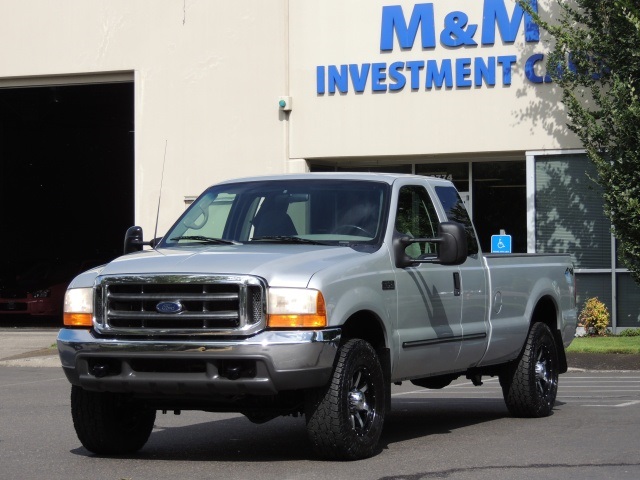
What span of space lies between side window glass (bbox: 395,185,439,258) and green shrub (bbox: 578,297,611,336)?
13.9m

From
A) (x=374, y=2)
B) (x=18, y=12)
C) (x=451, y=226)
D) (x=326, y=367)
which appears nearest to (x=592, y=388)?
(x=451, y=226)

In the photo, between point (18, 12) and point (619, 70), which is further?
point (18, 12)

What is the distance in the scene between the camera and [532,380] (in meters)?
11.9

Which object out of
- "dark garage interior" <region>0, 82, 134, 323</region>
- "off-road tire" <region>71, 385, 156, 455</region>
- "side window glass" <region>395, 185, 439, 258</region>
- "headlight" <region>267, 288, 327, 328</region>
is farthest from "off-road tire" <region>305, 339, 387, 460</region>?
"dark garage interior" <region>0, 82, 134, 323</region>

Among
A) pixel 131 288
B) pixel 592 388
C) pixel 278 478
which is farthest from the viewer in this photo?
pixel 592 388

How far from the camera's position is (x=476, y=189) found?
26.4 metres

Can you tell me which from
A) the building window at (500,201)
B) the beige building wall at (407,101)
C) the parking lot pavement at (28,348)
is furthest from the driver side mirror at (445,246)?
the building window at (500,201)

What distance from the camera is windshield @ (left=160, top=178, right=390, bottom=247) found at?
9867mm

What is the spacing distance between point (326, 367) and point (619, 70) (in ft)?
51.3

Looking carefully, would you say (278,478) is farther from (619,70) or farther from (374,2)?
(374,2)

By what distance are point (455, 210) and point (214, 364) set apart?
354cm

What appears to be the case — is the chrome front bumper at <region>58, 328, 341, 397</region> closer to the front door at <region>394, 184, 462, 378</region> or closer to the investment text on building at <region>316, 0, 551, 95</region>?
the front door at <region>394, 184, 462, 378</region>

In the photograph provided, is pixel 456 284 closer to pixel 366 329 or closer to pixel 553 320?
pixel 366 329

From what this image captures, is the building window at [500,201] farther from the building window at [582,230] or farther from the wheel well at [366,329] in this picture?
the wheel well at [366,329]
